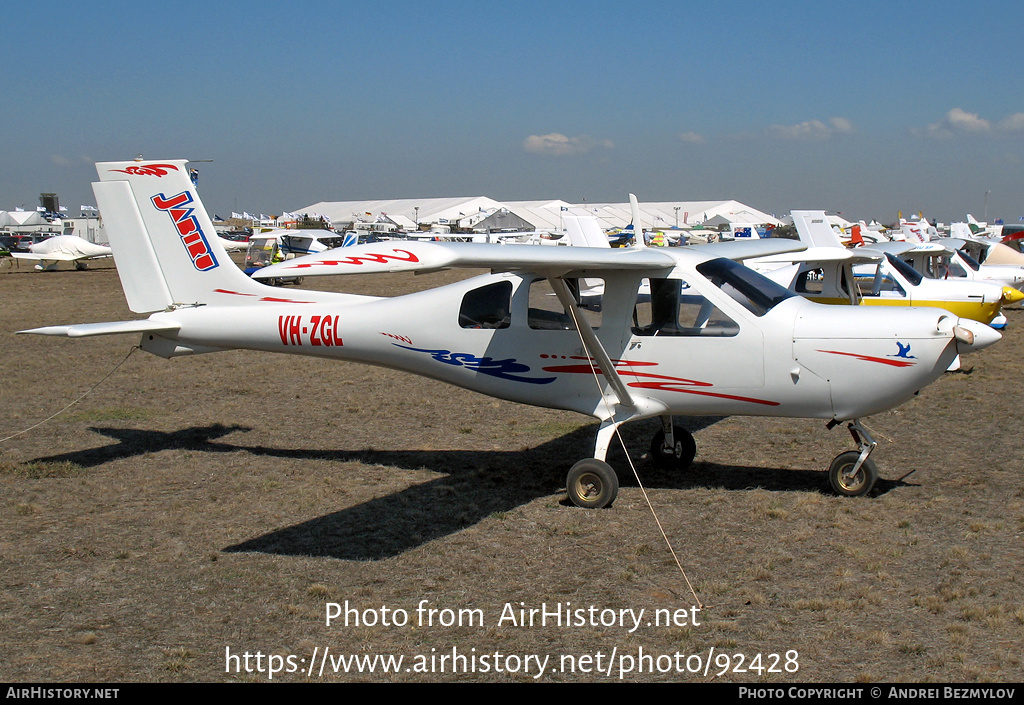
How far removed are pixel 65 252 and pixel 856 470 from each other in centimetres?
4630

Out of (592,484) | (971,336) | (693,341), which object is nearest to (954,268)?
(971,336)

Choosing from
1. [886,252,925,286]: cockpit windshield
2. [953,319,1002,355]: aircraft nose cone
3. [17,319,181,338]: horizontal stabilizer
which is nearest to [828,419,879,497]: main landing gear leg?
[953,319,1002,355]: aircraft nose cone

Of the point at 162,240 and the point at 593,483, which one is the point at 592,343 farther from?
the point at 162,240

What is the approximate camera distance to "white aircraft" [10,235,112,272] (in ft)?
145

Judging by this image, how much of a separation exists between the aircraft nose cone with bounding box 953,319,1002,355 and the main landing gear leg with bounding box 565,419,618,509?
2.78 m

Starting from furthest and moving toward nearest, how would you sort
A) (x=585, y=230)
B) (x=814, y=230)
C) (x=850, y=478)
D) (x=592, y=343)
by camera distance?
(x=585, y=230)
(x=814, y=230)
(x=850, y=478)
(x=592, y=343)

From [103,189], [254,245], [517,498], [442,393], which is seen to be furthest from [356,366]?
[254,245]

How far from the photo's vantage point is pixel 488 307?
7.67 meters

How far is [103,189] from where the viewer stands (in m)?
8.61

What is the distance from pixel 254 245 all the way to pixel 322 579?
4375 cm

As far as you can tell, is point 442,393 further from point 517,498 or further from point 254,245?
point 254,245

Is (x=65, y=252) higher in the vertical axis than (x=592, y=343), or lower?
lower

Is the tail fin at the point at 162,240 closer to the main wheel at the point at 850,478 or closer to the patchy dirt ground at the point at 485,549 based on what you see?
the patchy dirt ground at the point at 485,549

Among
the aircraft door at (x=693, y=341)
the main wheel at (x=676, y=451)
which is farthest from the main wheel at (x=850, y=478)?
the main wheel at (x=676, y=451)
